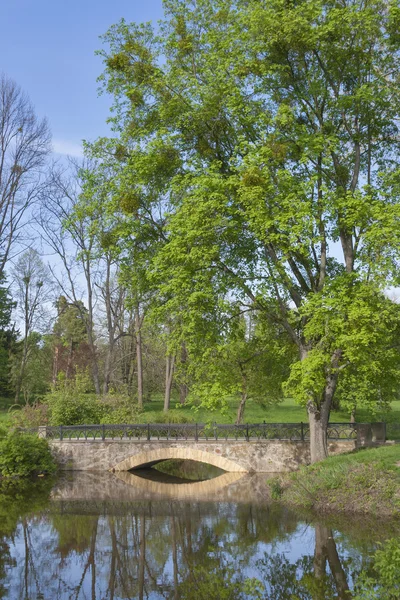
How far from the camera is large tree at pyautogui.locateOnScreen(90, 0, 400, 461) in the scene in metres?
17.1

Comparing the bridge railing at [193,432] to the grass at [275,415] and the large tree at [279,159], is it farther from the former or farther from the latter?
the grass at [275,415]

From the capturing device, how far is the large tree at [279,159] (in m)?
17.1

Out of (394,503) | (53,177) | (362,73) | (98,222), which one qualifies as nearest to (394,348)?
(394,503)

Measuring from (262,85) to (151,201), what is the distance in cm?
500

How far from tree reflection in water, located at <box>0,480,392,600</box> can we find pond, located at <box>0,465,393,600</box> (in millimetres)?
22

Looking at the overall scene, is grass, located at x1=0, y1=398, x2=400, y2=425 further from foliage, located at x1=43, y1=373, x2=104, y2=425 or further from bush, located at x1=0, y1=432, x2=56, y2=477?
bush, located at x1=0, y1=432, x2=56, y2=477

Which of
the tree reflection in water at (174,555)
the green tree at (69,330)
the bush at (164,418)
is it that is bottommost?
the tree reflection in water at (174,555)

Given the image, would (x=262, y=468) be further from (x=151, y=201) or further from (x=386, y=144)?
(x=386, y=144)

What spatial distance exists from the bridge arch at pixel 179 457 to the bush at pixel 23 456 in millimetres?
2922

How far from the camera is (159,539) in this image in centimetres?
1446

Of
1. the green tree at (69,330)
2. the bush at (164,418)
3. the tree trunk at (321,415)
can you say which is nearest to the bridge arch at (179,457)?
the bush at (164,418)

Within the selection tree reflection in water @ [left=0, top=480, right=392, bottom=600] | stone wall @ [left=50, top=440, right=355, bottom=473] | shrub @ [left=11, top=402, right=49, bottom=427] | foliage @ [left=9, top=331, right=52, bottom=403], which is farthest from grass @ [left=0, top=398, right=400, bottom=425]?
tree reflection in water @ [left=0, top=480, right=392, bottom=600]

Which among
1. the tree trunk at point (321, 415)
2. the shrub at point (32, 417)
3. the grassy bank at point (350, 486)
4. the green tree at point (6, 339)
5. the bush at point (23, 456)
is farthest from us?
the green tree at point (6, 339)

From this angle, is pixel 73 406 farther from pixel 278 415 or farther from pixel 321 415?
pixel 278 415
